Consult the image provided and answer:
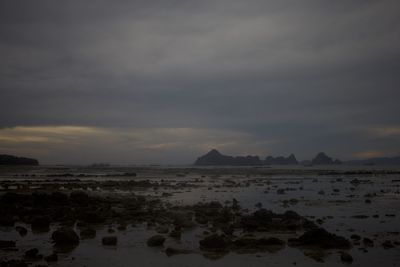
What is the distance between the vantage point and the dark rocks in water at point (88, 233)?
21.3 metres

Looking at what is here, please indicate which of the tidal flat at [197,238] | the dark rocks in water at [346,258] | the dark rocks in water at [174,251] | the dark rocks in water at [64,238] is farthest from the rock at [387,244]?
the dark rocks in water at [64,238]

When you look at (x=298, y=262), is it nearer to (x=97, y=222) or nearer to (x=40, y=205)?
(x=97, y=222)

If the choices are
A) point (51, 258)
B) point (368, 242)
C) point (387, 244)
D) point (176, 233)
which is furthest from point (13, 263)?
point (387, 244)

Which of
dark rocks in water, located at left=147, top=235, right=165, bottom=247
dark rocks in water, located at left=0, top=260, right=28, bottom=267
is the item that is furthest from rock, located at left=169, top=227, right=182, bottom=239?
dark rocks in water, located at left=0, top=260, right=28, bottom=267

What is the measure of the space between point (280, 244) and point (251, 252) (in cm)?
231

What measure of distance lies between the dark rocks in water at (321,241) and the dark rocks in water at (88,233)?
10341 millimetres

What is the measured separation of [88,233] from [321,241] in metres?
12.1

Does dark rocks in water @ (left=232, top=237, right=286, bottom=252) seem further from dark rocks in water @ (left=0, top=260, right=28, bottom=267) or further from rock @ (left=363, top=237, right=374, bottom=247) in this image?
dark rocks in water @ (left=0, top=260, right=28, bottom=267)

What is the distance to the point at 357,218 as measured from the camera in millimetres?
28312

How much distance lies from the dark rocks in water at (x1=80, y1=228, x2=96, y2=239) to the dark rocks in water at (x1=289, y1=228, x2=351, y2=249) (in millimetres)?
10341

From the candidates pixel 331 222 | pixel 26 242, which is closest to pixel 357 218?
pixel 331 222

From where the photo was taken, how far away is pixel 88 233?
21750mm

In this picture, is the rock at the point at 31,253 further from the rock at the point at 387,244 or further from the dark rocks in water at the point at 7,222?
the rock at the point at 387,244

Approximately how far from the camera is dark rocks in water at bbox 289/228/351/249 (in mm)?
18864
